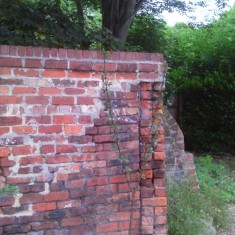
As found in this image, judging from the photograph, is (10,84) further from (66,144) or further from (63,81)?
(66,144)

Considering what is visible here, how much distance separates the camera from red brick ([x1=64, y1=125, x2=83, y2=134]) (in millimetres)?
3299

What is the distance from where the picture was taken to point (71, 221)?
3357 mm

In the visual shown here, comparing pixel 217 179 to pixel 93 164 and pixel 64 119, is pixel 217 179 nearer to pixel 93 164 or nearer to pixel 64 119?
pixel 93 164

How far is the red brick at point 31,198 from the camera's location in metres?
3.18

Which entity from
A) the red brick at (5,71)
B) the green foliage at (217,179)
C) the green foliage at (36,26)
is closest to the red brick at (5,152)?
the red brick at (5,71)

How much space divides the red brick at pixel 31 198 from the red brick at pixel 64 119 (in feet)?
1.92

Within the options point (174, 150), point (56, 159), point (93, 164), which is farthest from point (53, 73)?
point (174, 150)

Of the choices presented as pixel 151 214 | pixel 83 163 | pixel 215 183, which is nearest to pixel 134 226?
pixel 151 214

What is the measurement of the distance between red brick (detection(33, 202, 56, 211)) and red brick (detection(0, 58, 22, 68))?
1.09m

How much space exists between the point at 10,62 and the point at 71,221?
135cm

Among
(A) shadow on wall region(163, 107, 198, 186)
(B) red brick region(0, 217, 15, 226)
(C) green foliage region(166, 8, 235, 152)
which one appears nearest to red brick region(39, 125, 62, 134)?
(B) red brick region(0, 217, 15, 226)

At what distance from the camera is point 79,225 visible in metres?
3.40

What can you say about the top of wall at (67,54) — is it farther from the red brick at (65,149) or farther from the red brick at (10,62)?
the red brick at (65,149)

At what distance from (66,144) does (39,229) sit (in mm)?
696
